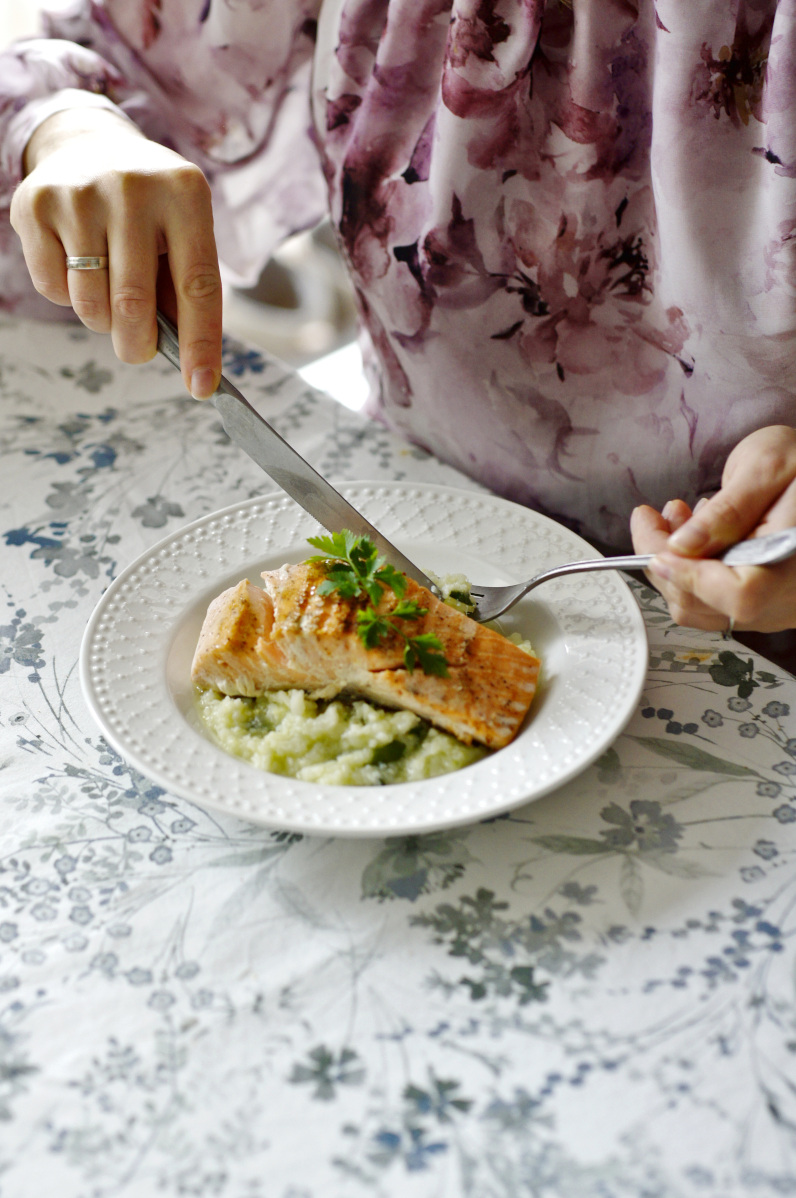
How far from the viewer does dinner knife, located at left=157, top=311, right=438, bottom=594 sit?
4.32 feet

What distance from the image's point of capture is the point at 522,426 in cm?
160

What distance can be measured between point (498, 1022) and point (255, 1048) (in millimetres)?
233

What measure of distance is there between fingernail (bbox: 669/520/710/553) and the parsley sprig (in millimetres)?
317

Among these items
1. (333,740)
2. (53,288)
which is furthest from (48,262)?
(333,740)

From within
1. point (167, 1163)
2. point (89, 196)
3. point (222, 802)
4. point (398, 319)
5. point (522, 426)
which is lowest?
point (167, 1163)

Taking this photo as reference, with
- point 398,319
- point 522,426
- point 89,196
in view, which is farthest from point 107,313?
point 522,426

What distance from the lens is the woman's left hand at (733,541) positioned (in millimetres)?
1055

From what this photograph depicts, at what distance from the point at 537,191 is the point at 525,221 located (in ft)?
0.15

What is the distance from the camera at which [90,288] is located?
52.8 inches

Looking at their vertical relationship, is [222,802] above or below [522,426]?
below

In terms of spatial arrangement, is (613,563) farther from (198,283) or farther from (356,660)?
(198,283)

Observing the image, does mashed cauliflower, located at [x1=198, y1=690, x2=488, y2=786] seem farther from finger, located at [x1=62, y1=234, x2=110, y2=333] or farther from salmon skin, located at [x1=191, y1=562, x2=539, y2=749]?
finger, located at [x1=62, y1=234, x2=110, y2=333]

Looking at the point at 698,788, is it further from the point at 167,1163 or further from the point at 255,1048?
the point at 167,1163

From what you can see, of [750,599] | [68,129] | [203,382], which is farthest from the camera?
[68,129]
